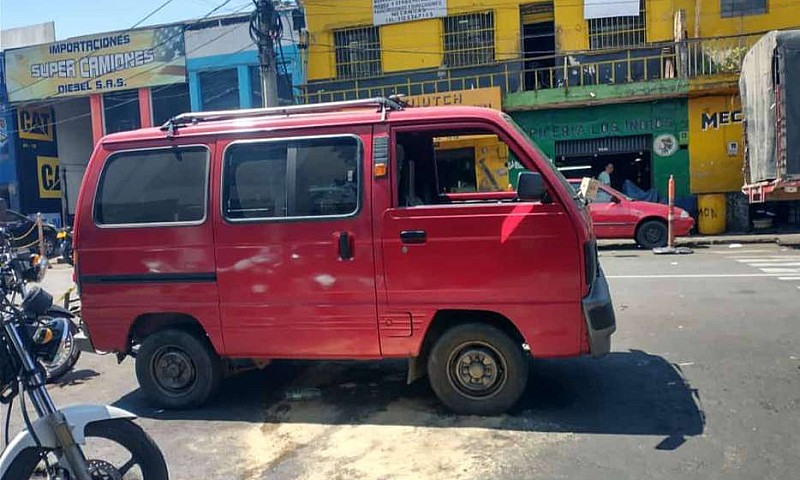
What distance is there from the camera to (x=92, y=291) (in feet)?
16.3

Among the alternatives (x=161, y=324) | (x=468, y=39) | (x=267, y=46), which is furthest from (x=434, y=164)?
(x=468, y=39)

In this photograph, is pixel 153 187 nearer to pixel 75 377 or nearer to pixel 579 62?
pixel 75 377

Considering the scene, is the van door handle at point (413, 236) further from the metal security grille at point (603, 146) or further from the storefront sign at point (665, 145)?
the storefront sign at point (665, 145)

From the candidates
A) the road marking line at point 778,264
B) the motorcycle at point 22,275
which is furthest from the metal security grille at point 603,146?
the motorcycle at point 22,275

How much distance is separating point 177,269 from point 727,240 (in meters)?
14.4

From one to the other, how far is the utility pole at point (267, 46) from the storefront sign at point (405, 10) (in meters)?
6.29

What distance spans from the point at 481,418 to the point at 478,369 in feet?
1.11

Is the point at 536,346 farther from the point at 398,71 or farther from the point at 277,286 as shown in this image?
the point at 398,71

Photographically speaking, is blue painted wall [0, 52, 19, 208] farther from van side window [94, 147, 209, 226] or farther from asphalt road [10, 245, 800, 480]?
van side window [94, 147, 209, 226]

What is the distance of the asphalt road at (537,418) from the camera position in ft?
12.5

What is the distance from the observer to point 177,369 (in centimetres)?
498

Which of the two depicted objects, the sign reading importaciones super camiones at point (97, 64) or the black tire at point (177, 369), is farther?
the sign reading importaciones super camiones at point (97, 64)

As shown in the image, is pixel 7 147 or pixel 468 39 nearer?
pixel 468 39

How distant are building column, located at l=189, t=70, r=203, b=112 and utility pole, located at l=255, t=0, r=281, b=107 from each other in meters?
8.15
